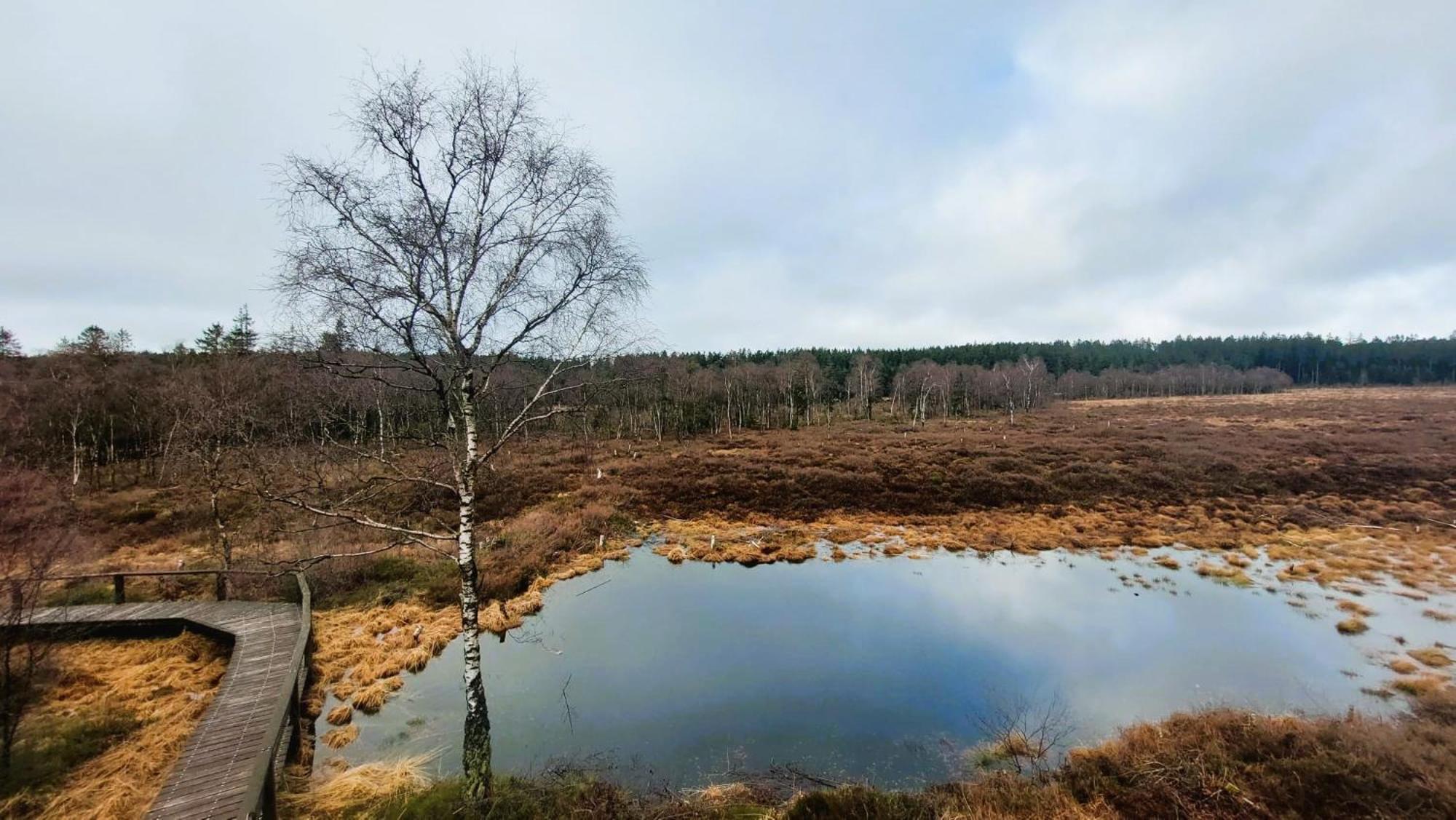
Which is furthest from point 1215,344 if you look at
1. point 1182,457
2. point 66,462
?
point 66,462

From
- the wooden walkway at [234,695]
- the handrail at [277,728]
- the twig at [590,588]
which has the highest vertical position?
the handrail at [277,728]

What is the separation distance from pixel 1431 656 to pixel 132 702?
109 feet

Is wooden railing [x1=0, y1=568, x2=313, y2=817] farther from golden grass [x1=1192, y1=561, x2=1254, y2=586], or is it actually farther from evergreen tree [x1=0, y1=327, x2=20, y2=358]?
evergreen tree [x1=0, y1=327, x2=20, y2=358]

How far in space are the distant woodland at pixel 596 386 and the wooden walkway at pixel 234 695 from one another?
4.63m

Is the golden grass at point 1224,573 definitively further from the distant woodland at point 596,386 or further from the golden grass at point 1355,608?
the distant woodland at point 596,386

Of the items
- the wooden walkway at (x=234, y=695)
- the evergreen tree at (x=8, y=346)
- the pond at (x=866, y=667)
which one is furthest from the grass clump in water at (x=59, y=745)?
the evergreen tree at (x=8, y=346)

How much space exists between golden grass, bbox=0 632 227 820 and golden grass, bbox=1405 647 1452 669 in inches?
1159

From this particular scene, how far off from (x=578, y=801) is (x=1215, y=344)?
678ft

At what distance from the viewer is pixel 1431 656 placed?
1510cm

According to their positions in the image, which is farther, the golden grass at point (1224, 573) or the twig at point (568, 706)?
the golden grass at point (1224, 573)

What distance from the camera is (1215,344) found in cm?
15512

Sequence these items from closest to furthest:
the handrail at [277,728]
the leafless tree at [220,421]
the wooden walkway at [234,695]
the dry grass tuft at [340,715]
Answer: the handrail at [277,728]
the wooden walkway at [234,695]
the dry grass tuft at [340,715]
the leafless tree at [220,421]

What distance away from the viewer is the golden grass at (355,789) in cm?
958

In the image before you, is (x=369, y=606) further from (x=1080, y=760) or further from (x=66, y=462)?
(x=66, y=462)
